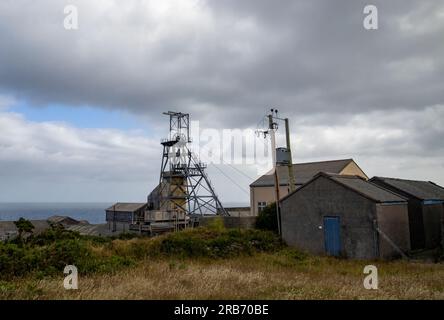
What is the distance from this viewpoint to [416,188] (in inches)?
988

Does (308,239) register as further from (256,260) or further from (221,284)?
(221,284)

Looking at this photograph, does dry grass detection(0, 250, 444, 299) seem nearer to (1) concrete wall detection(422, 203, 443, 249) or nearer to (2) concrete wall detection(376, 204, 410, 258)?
(2) concrete wall detection(376, 204, 410, 258)

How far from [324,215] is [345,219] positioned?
1.22m

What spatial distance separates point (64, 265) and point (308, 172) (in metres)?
32.5

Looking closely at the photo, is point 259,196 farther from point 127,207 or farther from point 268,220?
point 127,207

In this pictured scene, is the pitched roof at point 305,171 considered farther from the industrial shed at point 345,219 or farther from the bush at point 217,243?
the bush at point 217,243

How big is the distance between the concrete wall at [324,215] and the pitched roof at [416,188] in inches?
240

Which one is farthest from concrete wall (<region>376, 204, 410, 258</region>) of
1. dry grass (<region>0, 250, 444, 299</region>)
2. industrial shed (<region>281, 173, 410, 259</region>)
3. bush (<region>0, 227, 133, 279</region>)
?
bush (<region>0, 227, 133, 279</region>)

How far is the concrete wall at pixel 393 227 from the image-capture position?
18109 millimetres

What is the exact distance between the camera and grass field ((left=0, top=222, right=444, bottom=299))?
28.4ft

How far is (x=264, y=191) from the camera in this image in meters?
41.5

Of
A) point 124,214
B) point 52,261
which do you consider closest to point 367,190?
point 52,261

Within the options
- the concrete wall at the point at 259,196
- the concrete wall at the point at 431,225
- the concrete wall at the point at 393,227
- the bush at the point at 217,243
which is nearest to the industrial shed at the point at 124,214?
the concrete wall at the point at 259,196

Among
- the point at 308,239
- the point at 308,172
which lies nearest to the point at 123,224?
the point at 308,172
